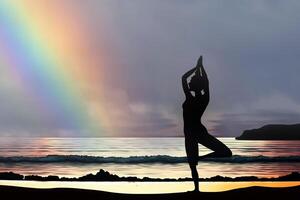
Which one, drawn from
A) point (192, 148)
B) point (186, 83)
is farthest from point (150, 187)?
point (186, 83)

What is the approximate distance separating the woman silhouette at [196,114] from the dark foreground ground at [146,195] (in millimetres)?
887

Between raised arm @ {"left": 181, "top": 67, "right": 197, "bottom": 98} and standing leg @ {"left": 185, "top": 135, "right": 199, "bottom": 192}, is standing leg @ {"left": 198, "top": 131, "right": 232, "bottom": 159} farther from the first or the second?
raised arm @ {"left": 181, "top": 67, "right": 197, "bottom": 98}

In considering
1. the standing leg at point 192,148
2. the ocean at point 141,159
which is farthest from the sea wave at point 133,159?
the standing leg at point 192,148

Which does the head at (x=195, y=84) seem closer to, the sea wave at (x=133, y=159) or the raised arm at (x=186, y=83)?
the raised arm at (x=186, y=83)

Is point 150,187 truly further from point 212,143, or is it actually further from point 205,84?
point 205,84

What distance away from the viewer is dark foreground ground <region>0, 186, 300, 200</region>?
11828mm

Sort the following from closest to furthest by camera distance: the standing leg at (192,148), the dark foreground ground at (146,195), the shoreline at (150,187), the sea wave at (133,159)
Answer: the dark foreground ground at (146,195)
the standing leg at (192,148)
the shoreline at (150,187)
the sea wave at (133,159)

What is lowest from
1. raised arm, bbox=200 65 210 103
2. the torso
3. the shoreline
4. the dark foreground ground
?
the dark foreground ground

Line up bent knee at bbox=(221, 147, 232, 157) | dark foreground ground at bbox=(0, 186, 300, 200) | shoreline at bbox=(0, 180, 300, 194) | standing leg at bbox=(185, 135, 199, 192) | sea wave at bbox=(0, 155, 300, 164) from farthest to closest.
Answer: sea wave at bbox=(0, 155, 300, 164) → shoreline at bbox=(0, 180, 300, 194) → standing leg at bbox=(185, 135, 199, 192) → bent knee at bbox=(221, 147, 232, 157) → dark foreground ground at bbox=(0, 186, 300, 200)

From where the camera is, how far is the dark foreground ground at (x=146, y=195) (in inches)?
466

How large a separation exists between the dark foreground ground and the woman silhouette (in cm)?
89

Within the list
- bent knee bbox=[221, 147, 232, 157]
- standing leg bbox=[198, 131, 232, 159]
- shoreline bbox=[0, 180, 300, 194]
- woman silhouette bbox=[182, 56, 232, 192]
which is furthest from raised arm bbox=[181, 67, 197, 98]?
shoreline bbox=[0, 180, 300, 194]

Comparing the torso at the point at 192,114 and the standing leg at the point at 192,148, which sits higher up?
the torso at the point at 192,114

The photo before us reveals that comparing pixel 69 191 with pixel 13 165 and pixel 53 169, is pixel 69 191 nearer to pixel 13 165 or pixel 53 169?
pixel 53 169
